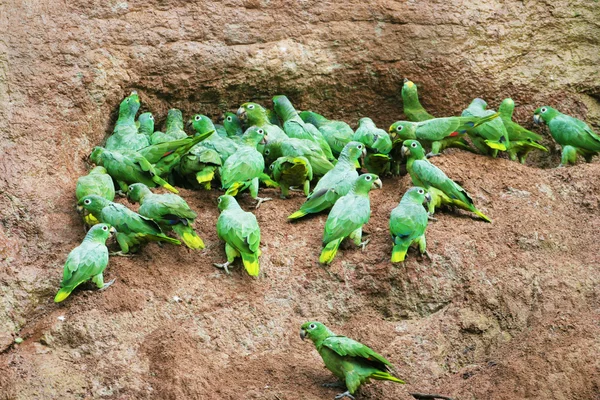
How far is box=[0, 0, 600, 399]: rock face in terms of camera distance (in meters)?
7.75

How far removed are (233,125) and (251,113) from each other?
40 centimetres

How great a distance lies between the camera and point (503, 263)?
29.0 ft

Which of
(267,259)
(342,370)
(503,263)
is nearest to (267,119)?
(267,259)

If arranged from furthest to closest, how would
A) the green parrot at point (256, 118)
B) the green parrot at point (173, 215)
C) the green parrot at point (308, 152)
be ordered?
the green parrot at point (256, 118)
the green parrot at point (308, 152)
the green parrot at point (173, 215)

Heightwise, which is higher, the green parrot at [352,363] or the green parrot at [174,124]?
A: the green parrot at [352,363]

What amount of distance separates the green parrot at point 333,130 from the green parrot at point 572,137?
232 cm

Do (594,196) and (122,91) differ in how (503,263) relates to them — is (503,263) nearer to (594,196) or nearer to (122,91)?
(594,196)

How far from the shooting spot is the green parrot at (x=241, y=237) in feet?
28.0

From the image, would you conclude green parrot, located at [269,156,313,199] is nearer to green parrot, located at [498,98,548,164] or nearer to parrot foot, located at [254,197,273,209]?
parrot foot, located at [254,197,273,209]

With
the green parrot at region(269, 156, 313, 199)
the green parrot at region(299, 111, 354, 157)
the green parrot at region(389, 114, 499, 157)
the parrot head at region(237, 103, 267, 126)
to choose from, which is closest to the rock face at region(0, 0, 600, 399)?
the green parrot at region(269, 156, 313, 199)

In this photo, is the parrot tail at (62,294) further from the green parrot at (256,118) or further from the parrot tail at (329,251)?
the green parrot at (256,118)

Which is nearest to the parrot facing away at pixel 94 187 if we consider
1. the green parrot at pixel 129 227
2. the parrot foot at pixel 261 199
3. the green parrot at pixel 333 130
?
the green parrot at pixel 129 227

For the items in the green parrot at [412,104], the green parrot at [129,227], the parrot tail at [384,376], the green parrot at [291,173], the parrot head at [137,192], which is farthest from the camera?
the green parrot at [412,104]

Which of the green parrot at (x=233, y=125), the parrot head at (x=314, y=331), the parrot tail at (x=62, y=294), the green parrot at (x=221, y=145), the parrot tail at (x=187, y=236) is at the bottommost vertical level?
the green parrot at (x=233, y=125)
